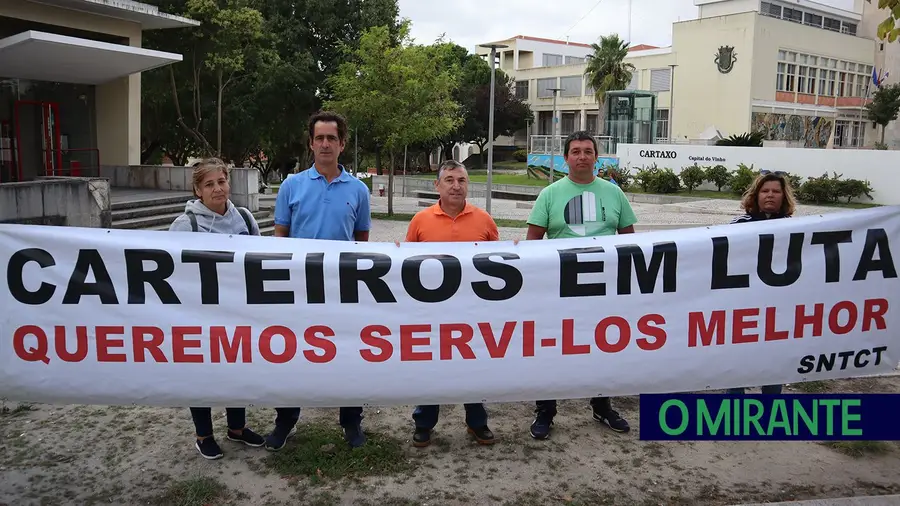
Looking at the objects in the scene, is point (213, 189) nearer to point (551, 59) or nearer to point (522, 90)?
point (522, 90)

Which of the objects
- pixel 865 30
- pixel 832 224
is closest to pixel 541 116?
pixel 865 30

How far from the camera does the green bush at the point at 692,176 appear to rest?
35062 millimetres

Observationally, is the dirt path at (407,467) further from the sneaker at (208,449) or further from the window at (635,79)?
the window at (635,79)

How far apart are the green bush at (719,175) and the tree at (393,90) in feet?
55.2

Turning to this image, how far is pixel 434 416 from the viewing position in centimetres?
469

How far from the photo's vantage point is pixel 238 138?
32500 millimetres

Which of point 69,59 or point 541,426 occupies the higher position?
point 69,59

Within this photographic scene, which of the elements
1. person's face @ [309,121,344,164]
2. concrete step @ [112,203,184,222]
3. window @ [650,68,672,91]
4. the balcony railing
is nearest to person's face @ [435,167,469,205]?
person's face @ [309,121,344,164]

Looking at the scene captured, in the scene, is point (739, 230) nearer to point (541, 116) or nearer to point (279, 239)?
point (279, 239)

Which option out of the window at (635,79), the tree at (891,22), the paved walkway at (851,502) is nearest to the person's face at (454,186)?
the paved walkway at (851,502)

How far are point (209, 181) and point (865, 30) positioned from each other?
79405 millimetres

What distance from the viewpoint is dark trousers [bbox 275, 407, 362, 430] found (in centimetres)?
455

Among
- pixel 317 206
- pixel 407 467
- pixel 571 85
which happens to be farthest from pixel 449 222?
pixel 571 85

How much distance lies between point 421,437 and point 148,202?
13.4 m
